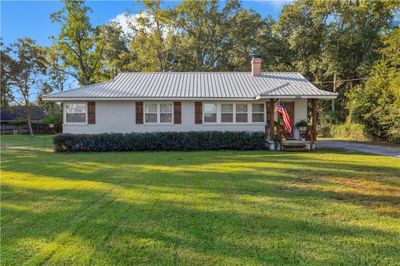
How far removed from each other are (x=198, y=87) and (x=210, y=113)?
1914mm

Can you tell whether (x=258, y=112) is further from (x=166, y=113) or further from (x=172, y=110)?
(x=166, y=113)

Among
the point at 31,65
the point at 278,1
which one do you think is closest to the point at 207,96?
the point at 278,1

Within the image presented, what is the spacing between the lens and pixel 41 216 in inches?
193

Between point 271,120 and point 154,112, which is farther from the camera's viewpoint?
point 154,112

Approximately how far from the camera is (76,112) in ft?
54.3

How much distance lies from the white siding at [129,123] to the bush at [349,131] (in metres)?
7.28

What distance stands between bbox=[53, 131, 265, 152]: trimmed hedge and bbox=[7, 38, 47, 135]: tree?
2612 cm

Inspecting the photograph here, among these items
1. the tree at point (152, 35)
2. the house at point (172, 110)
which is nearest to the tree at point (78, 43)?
the tree at point (152, 35)

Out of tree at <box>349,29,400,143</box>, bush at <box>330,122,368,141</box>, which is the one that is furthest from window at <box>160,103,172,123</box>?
bush at <box>330,122,368,141</box>

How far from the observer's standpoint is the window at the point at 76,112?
16.5 metres

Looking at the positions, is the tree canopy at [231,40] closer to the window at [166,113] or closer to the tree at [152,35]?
the tree at [152,35]

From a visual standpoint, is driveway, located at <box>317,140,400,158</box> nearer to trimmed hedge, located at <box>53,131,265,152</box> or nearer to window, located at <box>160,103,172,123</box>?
trimmed hedge, located at <box>53,131,265,152</box>

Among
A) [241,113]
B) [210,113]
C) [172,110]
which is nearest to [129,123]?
[172,110]

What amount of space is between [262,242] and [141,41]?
31263 millimetres
